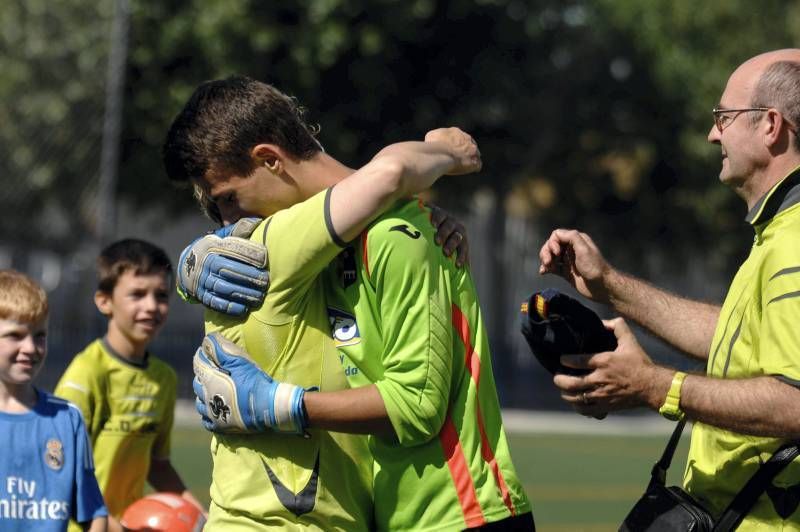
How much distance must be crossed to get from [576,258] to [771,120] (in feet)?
3.03

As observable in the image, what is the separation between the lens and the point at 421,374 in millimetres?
3785

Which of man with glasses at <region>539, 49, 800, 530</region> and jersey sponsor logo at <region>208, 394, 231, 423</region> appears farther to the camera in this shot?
jersey sponsor logo at <region>208, 394, 231, 423</region>

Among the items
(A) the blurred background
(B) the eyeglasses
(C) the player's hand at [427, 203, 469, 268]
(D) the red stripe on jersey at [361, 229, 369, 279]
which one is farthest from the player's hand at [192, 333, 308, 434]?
(A) the blurred background

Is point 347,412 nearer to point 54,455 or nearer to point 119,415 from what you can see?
point 54,455

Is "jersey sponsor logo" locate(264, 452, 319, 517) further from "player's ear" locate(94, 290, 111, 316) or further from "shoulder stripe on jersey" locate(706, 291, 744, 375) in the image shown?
"player's ear" locate(94, 290, 111, 316)

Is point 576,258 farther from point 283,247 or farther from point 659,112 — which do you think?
point 659,112

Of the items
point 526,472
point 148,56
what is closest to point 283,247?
point 526,472

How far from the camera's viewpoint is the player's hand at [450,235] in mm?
3971

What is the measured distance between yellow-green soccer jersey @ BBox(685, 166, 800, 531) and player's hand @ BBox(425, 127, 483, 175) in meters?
0.87

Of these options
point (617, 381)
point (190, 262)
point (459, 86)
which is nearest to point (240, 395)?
point (190, 262)

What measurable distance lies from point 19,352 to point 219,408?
1755 millimetres

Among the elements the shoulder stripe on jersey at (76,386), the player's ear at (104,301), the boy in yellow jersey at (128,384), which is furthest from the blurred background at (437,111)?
the shoulder stripe on jersey at (76,386)

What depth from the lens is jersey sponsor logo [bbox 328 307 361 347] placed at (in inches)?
155

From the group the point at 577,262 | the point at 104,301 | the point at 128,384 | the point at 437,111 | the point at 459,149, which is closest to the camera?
the point at 459,149
